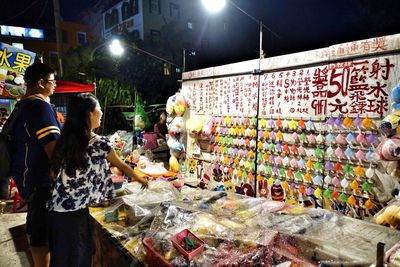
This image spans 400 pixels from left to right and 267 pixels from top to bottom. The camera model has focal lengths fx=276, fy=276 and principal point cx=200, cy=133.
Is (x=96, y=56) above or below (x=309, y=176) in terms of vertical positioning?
above

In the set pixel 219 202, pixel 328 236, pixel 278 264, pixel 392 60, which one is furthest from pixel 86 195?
pixel 392 60

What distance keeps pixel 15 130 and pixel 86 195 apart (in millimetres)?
1247

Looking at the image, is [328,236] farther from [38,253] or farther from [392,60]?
[38,253]

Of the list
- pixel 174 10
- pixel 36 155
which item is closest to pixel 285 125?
pixel 36 155

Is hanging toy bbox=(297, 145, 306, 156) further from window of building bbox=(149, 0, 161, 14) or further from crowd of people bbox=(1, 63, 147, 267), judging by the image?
window of building bbox=(149, 0, 161, 14)

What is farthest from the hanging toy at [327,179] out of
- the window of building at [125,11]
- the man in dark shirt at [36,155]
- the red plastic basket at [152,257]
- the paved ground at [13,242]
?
the window of building at [125,11]

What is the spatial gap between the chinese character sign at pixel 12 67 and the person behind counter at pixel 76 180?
5968 mm

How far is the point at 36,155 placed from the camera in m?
3.21

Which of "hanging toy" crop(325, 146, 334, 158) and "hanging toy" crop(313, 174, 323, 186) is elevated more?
"hanging toy" crop(325, 146, 334, 158)

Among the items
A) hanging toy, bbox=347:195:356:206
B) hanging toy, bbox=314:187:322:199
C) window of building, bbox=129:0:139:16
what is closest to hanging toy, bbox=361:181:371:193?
hanging toy, bbox=347:195:356:206

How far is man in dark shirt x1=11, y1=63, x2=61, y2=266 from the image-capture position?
3125 millimetres

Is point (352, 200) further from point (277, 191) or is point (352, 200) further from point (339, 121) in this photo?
point (277, 191)

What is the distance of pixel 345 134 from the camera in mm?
4520

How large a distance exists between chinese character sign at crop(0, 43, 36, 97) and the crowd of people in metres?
5.01
